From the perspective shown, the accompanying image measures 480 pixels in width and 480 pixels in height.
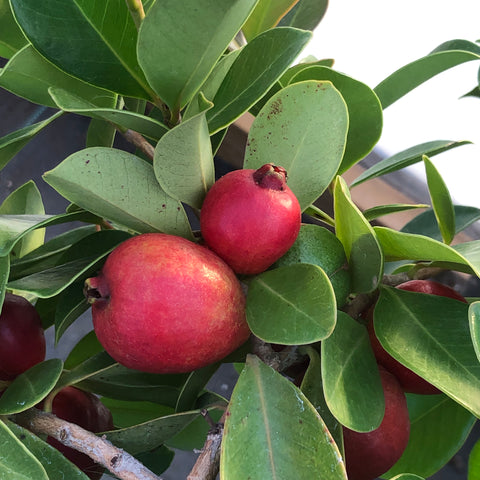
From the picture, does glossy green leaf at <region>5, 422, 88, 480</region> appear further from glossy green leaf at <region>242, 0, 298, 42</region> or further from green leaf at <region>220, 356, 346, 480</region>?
glossy green leaf at <region>242, 0, 298, 42</region>

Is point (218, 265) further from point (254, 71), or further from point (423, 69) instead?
point (423, 69)

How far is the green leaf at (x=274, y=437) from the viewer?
0.35 meters

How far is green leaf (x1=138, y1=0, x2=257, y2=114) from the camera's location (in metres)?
0.36

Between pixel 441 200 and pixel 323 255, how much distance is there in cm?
15

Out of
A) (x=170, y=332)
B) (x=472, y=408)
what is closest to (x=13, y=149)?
(x=170, y=332)

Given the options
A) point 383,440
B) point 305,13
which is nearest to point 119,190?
point 383,440

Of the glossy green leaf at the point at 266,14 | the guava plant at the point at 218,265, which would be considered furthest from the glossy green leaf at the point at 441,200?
the glossy green leaf at the point at 266,14

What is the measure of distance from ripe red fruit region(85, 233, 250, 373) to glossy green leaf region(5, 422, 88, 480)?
0.09 metres

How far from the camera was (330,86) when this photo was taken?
410 mm

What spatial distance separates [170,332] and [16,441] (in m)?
0.12

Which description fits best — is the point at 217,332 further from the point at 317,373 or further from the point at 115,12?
the point at 115,12

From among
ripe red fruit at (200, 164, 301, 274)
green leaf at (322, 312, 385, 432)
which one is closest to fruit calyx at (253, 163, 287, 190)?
ripe red fruit at (200, 164, 301, 274)

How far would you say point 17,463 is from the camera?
1.18 feet

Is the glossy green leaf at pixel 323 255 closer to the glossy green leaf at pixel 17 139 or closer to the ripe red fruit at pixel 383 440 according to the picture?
the ripe red fruit at pixel 383 440
